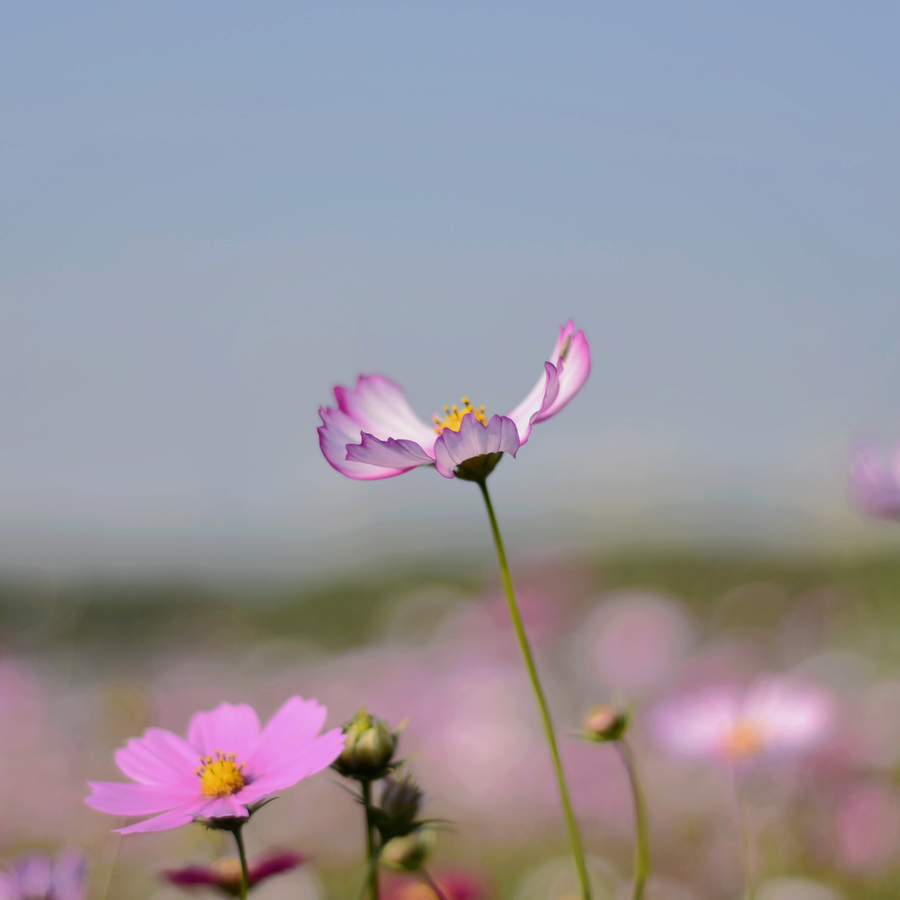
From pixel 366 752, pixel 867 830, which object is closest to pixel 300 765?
pixel 366 752

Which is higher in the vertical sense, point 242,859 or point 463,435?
point 463,435

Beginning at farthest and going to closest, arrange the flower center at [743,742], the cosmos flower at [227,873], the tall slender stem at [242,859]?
the flower center at [743,742], the cosmos flower at [227,873], the tall slender stem at [242,859]

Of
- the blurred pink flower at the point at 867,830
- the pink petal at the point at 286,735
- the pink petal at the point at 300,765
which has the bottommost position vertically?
the blurred pink flower at the point at 867,830

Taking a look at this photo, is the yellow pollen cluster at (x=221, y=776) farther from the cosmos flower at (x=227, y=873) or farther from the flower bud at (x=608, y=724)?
the flower bud at (x=608, y=724)

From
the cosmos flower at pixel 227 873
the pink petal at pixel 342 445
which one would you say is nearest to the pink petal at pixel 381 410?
the pink petal at pixel 342 445

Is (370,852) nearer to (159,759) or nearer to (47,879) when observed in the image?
(159,759)

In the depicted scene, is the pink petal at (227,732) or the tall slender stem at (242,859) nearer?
the tall slender stem at (242,859)

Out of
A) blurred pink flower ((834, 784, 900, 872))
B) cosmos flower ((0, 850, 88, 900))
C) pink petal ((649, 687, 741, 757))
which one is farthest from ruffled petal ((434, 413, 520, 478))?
blurred pink flower ((834, 784, 900, 872))
